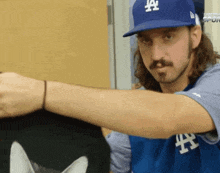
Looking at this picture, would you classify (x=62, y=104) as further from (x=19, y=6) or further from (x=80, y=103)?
(x=19, y=6)

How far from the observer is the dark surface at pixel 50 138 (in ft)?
1.59

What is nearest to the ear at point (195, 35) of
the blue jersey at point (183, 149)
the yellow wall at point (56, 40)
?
the blue jersey at point (183, 149)

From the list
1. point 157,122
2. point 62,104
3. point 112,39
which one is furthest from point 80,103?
point 112,39

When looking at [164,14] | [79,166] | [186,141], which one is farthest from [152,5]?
[79,166]

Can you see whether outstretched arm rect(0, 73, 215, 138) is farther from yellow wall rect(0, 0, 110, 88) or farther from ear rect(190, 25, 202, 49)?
ear rect(190, 25, 202, 49)

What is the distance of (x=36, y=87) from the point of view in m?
0.45

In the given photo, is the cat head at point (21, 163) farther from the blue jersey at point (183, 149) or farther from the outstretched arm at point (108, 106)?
the blue jersey at point (183, 149)

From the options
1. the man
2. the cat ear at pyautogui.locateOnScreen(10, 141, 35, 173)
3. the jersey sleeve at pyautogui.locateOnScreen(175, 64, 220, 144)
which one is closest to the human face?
the man

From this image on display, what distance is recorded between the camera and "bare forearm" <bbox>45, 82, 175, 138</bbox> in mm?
464

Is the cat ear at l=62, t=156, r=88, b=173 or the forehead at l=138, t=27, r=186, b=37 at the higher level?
the forehead at l=138, t=27, r=186, b=37

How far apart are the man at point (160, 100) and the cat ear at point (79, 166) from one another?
9 centimetres

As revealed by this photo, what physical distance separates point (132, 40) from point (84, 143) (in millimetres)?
612

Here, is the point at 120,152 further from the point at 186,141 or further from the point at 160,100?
the point at 160,100

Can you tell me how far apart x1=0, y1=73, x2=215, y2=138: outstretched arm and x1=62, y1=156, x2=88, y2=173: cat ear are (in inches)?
3.6
